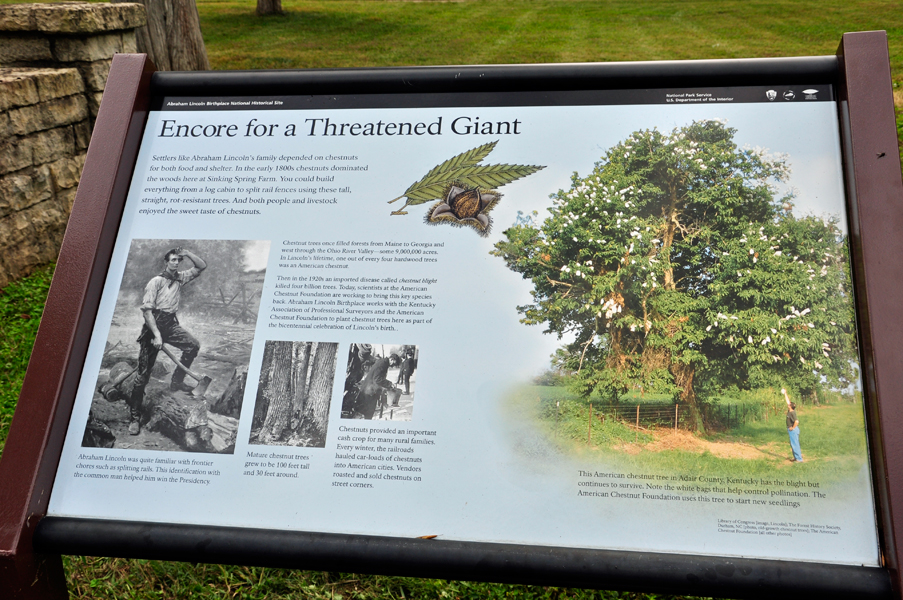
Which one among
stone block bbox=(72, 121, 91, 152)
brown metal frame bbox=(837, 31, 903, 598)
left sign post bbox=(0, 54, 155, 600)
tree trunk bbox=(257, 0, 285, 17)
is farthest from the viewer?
tree trunk bbox=(257, 0, 285, 17)

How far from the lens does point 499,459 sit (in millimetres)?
1247

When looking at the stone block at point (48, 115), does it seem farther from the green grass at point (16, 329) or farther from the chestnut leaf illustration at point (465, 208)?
the chestnut leaf illustration at point (465, 208)

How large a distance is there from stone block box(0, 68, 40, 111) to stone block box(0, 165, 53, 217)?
0.36 meters

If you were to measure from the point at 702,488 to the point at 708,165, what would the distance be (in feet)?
2.44

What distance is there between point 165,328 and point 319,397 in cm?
43

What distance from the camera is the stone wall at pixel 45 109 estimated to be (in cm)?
311

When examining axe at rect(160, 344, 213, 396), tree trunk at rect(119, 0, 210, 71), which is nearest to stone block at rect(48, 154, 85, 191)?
tree trunk at rect(119, 0, 210, 71)

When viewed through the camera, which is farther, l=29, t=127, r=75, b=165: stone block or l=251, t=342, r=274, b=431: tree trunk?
l=29, t=127, r=75, b=165: stone block

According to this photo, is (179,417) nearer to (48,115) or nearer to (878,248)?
(878,248)

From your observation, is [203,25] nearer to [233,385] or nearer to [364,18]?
[364,18]

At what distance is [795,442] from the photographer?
1.20 metres

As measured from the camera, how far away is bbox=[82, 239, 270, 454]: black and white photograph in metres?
1.33

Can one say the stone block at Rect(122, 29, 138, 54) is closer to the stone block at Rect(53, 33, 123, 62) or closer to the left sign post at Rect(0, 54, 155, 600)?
the stone block at Rect(53, 33, 123, 62)

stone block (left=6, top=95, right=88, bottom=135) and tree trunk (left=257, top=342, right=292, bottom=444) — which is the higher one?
stone block (left=6, top=95, right=88, bottom=135)
